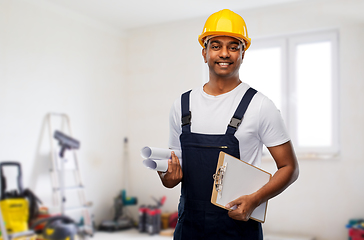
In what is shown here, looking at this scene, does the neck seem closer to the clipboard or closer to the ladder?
the clipboard

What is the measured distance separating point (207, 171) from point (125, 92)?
13.2 feet

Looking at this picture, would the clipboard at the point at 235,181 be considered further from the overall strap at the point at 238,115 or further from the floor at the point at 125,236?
the floor at the point at 125,236

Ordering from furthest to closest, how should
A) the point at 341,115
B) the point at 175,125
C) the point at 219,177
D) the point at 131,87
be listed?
1. the point at 131,87
2. the point at 341,115
3. the point at 175,125
4. the point at 219,177

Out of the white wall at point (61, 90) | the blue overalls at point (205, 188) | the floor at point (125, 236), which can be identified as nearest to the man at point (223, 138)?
the blue overalls at point (205, 188)

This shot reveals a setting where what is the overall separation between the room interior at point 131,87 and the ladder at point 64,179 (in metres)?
0.08

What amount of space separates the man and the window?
9.58 ft

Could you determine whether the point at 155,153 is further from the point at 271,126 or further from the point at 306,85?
the point at 306,85

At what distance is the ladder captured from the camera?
12.4 ft

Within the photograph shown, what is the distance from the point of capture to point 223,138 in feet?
3.92

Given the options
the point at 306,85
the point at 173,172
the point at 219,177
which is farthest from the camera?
the point at 306,85

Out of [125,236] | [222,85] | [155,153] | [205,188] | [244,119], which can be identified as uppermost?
[222,85]

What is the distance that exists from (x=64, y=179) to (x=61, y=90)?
3.30ft

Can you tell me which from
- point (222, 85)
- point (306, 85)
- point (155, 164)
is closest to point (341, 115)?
point (306, 85)

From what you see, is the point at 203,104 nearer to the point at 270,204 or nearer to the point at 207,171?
the point at 207,171
